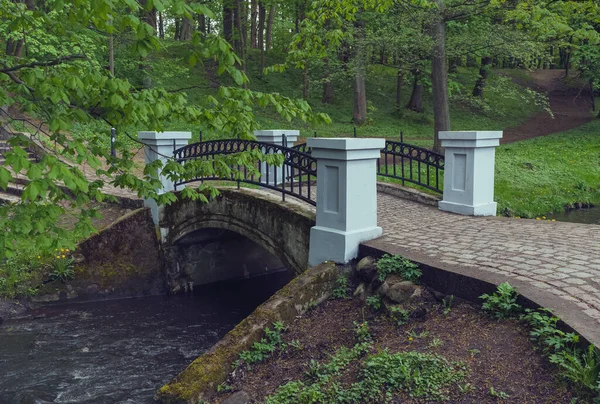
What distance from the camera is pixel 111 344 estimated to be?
836 cm

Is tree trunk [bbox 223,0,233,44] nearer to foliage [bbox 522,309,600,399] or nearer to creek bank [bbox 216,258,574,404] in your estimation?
creek bank [bbox 216,258,574,404]

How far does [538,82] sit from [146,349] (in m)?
35.4

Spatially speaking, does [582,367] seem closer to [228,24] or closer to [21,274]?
[21,274]

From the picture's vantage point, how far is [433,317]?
5168mm

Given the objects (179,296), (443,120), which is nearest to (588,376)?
(179,296)

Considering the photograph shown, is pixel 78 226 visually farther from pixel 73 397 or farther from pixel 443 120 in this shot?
pixel 443 120

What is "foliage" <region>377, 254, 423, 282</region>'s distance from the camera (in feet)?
18.6

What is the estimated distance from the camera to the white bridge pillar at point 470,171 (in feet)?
28.7

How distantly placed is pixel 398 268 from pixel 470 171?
3.59 meters

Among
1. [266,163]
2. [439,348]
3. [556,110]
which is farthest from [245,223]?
[556,110]

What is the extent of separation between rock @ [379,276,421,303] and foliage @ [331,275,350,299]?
21.1 inches

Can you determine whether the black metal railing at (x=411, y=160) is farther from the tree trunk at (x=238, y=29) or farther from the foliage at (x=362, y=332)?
the tree trunk at (x=238, y=29)

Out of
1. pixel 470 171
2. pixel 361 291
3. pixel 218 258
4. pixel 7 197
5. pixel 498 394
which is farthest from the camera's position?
pixel 7 197

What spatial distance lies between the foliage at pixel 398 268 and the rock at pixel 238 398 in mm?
1806
